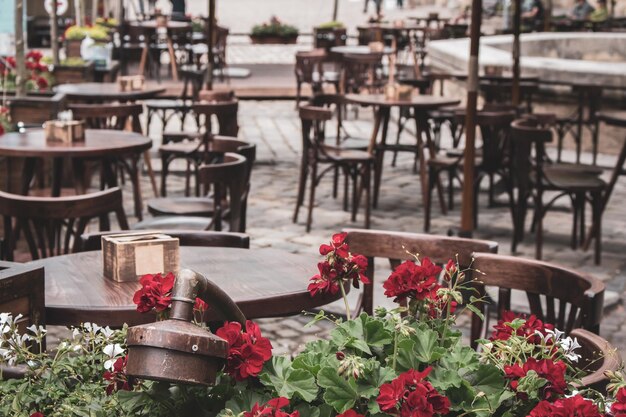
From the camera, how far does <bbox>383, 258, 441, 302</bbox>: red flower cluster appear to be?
2.03 metres

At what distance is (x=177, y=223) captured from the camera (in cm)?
618

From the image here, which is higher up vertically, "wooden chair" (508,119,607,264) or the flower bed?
the flower bed

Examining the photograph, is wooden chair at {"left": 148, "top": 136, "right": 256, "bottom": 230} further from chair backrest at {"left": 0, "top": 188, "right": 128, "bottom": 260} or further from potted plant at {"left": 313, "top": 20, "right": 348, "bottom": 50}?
potted plant at {"left": 313, "top": 20, "right": 348, "bottom": 50}

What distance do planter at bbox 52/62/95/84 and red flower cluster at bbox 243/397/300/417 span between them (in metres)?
9.83

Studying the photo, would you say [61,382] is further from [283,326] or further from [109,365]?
[283,326]

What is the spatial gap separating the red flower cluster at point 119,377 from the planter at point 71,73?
9516mm

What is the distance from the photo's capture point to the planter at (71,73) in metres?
11.2

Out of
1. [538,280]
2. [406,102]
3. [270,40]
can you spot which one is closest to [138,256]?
[538,280]

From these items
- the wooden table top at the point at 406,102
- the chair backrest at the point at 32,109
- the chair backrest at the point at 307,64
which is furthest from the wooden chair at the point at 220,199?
the chair backrest at the point at 307,64

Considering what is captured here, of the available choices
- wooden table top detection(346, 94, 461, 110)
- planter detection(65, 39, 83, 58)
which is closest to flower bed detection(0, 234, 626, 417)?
wooden table top detection(346, 94, 461, 110)

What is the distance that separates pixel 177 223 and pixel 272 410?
4.53 meters

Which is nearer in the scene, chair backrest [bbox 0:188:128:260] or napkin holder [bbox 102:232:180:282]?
napkin holder [bbox 102:232:180:282]

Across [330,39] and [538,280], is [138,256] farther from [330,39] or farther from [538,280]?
[330,39]

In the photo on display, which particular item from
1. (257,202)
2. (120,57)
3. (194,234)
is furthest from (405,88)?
(120,57)
